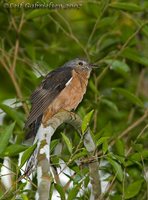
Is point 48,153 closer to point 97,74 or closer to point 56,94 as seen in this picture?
point 56,94

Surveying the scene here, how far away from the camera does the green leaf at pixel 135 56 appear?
19.6 feet

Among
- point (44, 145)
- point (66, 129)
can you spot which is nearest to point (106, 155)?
point (44, 145)

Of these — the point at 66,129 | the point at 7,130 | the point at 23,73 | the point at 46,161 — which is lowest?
the point at 46,161

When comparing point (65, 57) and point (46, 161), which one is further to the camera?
point (65, 57)

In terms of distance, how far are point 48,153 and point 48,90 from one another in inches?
81.1

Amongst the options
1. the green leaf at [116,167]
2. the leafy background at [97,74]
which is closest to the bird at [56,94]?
the leafy background at [97,74]

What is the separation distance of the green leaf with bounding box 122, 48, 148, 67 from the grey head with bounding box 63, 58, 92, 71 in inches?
15.1

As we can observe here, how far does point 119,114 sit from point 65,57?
2.72ft

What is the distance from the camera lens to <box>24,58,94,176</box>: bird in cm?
568

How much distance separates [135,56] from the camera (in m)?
5.97

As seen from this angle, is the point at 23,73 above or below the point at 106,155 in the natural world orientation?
above

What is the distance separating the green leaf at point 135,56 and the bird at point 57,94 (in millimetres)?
361

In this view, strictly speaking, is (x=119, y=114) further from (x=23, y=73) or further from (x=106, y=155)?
(x=106, y=155)

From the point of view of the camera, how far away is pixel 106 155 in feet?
14.5
